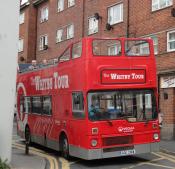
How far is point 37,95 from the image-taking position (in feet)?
61.9

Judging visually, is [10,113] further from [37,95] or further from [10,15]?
[37,95]

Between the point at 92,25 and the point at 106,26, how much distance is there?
9.01ft

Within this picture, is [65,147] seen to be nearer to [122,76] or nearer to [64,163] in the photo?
[64,163]

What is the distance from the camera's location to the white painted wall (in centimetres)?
1316

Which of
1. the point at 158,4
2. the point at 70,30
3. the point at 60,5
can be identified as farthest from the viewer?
the point at 60,5

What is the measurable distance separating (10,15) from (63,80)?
3.30 meters

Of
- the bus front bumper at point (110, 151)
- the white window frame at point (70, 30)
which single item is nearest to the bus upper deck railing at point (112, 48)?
the bus front bumper at point (110, 151)

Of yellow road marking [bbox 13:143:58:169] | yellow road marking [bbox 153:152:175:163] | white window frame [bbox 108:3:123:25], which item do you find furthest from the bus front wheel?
white window frame [bbox 108:3:123:25]

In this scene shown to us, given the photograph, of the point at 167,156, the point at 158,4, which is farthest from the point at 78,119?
the point at 158,4

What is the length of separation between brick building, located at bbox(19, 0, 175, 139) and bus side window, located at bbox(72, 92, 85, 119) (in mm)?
10426

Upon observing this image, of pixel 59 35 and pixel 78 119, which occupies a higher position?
pixel 59 35

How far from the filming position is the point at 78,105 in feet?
47.6

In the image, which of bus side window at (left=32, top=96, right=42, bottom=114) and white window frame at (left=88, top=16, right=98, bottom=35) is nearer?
bus side window at (left=32, top=96, right=42, bottom=114)

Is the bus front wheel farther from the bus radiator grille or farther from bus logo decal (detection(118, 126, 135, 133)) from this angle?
bus logo decal (detection(118, 126, 135, 133))
